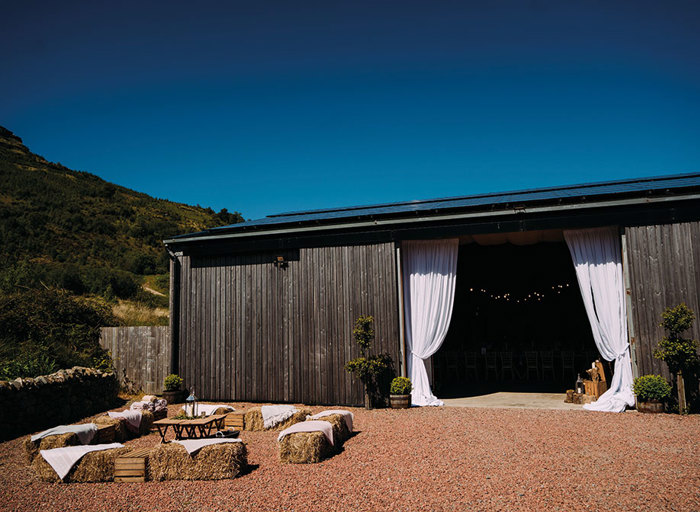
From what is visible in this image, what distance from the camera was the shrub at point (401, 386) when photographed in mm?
8875

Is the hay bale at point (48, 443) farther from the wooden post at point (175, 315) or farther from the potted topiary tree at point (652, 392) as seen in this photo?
the potted topiary tree at point (652, 392)

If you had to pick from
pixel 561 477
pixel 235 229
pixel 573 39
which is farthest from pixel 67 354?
pixel 573 39

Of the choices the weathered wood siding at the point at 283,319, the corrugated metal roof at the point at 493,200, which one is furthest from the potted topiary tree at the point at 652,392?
the weathered wood siding at the point at 283,319

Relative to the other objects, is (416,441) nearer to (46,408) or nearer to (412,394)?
(412,394)

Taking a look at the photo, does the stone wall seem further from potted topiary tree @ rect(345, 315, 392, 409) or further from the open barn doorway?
the open barn doorway

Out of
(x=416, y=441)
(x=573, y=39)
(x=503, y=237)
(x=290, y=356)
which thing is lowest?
(x=416, y=441)

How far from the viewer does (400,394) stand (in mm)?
8883

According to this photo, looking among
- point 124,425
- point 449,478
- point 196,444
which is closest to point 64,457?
point 196,444

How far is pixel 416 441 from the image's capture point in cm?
636

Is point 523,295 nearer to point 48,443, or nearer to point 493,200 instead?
point 493,200

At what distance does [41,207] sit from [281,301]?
Result: 25242 mm

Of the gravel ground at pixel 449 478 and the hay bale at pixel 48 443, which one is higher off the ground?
the hay bale at pixel 48 443

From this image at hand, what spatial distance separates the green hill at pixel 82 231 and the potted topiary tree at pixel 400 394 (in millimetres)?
9505

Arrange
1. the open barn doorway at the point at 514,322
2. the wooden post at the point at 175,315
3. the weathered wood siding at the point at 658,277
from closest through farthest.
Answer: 1. the weathered wood siding at the point at 658,277
2. the wooden post at the point at 175,315
3. the open barn doorway at the point at 514,322
